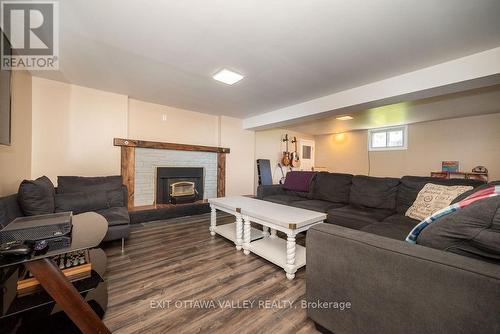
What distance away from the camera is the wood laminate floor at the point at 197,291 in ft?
4.13

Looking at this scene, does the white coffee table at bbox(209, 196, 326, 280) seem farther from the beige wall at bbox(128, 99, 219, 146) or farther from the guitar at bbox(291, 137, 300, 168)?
the guitar at bbox(291, 137, 300, 168)

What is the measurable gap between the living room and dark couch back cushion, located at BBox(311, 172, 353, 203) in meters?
0.02

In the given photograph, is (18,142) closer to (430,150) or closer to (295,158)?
(295,158)

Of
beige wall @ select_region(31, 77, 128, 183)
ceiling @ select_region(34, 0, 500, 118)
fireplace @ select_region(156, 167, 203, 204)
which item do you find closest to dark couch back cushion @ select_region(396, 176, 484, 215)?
ceiling @ select_region(34, 0, 500, 118)

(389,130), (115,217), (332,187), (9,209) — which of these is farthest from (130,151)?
(389,130)

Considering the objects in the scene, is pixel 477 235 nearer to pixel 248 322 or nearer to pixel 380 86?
pixel 248 322

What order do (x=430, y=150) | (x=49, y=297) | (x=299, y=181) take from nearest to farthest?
(x=49, y=297) < (x=299, y=181) < (x=430, y=150)

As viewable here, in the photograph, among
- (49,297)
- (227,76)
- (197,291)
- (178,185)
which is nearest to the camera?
(49,297)

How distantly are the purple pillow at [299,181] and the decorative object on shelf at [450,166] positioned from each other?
3506 mm

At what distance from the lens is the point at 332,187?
Result: 3145 millimetres

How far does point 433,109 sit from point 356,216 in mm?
3274

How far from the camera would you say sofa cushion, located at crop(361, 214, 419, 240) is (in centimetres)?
166

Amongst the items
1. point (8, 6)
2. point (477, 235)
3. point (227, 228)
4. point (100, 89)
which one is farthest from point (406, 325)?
point (100, 89)

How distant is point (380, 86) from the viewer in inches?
102
